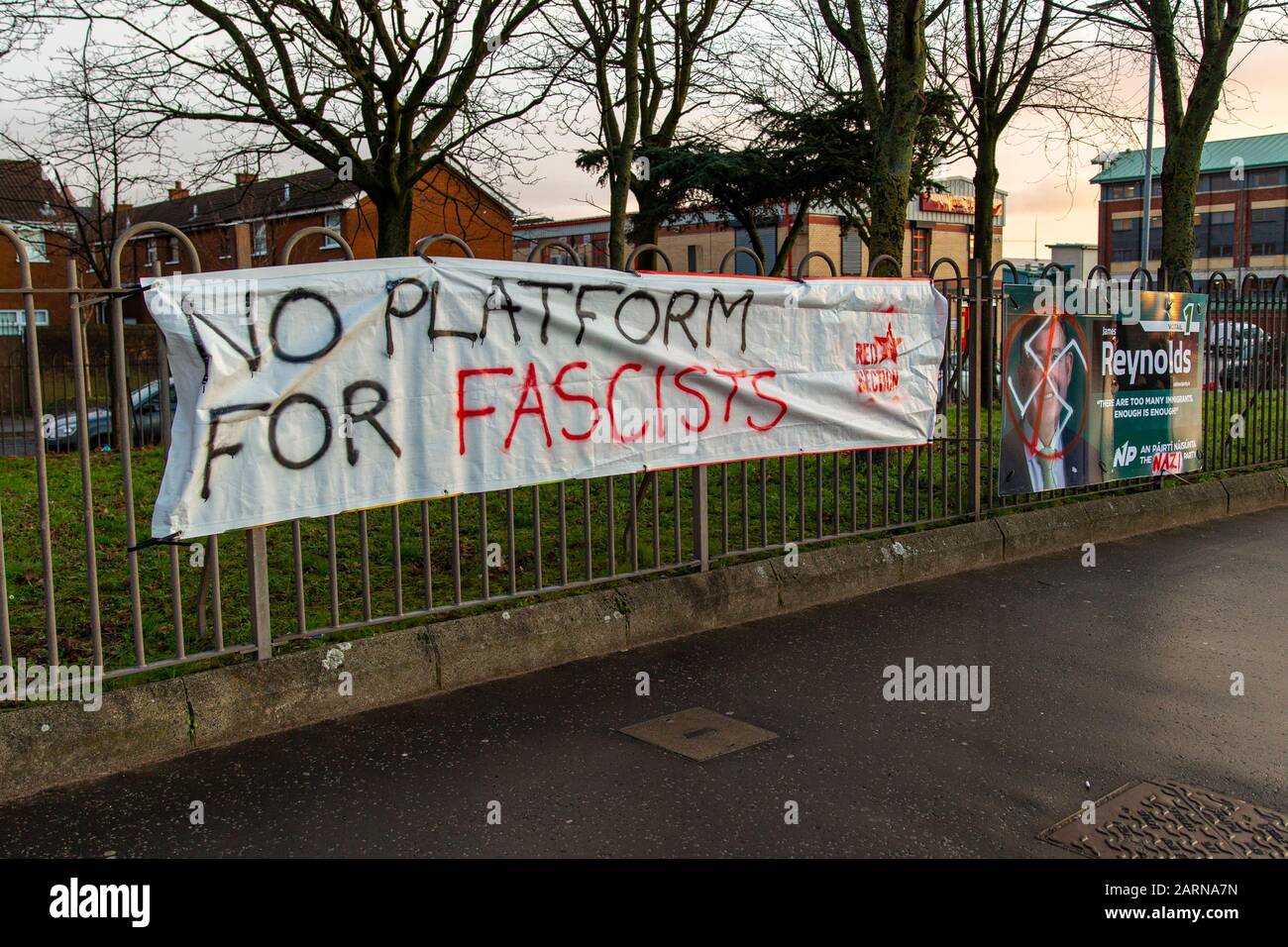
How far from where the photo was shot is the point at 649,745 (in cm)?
474

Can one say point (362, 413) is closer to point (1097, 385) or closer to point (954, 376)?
point (954, 376)

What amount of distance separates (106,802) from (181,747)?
48cm

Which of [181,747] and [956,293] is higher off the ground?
[956,293]

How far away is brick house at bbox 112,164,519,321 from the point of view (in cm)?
1680

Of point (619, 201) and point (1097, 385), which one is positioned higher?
point (619, 201)

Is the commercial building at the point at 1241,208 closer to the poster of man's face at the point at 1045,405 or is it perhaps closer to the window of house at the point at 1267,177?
the window of house at the point at 1267,177

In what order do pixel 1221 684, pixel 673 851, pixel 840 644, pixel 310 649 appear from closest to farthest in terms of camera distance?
pixel 673 851
pixel 310 649
pixel 1221 684
pixel 840 644

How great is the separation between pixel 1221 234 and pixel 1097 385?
261ft

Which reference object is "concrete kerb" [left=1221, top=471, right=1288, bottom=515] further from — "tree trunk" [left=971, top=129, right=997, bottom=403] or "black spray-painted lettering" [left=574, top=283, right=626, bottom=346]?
"black spray-painted lettering" [left=574, top=283, right=626, bottom=346]

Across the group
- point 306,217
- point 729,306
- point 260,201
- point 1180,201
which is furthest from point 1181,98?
point 306,217

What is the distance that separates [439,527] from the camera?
8.81 metres
